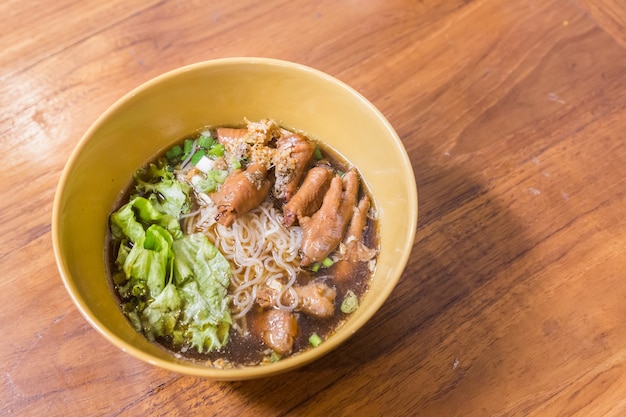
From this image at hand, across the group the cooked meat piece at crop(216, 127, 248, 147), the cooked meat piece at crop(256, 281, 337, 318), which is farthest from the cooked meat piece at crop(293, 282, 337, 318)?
the cooked meat piece at crop(216, 127, 248, 147)

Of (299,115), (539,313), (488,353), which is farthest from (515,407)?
(299,115)

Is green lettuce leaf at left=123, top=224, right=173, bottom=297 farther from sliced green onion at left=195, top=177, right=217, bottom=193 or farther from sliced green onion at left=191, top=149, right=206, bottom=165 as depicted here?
sliced green onion at left=191, top=149, right=206, bottom=165

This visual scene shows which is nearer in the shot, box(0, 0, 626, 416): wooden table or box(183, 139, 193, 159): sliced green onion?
box(0, 0, 626, 416): wooden table

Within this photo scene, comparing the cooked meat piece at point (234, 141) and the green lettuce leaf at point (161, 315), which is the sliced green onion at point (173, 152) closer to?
the cooked meat piece at point (234, 141)

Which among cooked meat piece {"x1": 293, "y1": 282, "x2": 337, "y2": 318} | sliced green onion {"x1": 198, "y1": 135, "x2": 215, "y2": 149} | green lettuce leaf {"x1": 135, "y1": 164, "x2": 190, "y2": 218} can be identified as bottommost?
cooked meat piece {"x1": 293, "y1": 282, "x2": 337, "y2": 318}

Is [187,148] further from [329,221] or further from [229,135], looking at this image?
[329,221]

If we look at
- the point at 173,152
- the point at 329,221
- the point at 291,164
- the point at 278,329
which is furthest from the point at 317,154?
the point at 278,329

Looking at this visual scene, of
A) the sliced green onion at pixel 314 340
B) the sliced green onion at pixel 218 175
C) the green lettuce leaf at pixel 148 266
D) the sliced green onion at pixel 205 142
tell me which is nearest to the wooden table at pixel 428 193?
the sliced green onion at pixel 314 340
